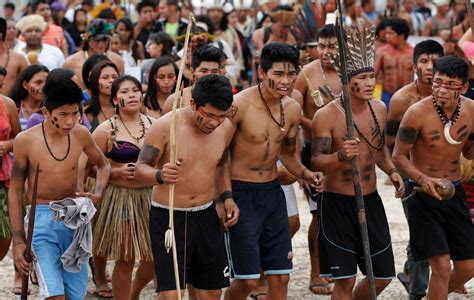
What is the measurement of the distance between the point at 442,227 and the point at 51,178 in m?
2.68

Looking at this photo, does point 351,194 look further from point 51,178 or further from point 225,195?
point 51,178

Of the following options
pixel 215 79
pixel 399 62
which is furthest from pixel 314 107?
pixel 399 62

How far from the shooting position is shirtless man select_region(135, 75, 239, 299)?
6.31m

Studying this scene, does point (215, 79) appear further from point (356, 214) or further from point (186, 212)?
point (356, 214)

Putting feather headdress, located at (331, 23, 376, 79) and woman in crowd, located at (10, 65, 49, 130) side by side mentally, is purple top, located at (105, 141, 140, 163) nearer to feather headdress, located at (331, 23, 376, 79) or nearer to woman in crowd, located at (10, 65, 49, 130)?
woman in crowd, located at (10, 65, 49, 130)

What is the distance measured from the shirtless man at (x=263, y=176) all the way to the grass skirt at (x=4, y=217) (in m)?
1.88

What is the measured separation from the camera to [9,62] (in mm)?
9898

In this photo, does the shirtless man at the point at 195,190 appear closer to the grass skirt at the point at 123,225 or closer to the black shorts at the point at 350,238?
the black shorts at the point at 350,238

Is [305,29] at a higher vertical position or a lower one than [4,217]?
higher

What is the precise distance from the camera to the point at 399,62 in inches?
504

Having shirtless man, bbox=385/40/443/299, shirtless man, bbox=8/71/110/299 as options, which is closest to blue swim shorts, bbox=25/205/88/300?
shirtless man, bbox=8/71/110/299

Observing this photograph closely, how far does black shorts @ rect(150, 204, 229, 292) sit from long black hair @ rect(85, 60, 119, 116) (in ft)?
6.59

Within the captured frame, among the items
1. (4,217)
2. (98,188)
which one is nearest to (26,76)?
(4,217)

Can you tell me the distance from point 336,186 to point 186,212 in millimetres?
1156
